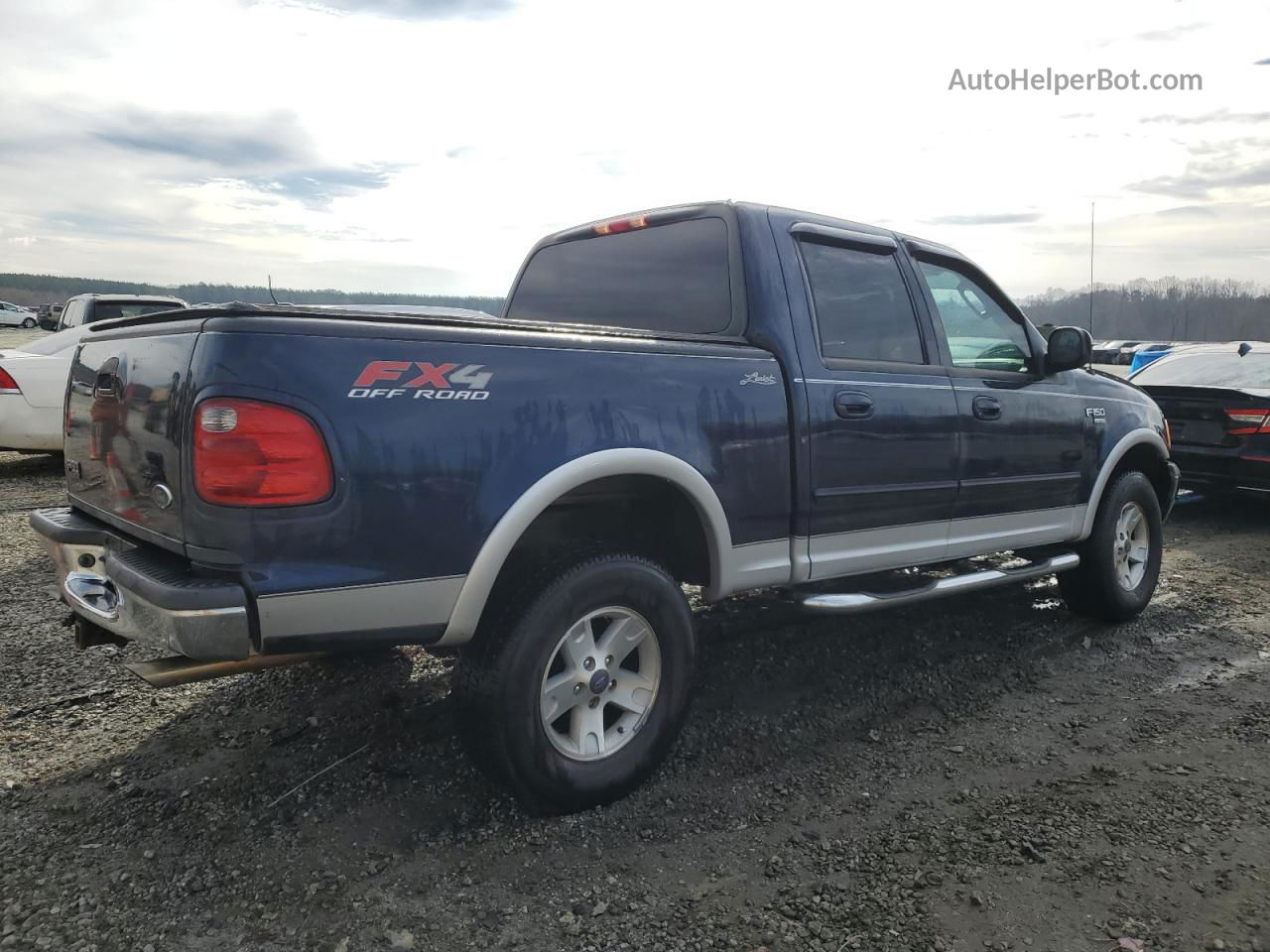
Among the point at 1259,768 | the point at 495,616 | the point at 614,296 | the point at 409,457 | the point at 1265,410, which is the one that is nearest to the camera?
the point at 409,457

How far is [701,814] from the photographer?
2975 millimetres

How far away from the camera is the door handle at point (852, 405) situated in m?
3.55

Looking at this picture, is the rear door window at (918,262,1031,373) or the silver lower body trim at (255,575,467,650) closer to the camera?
the silver lower body trim at (255,575,467,650)

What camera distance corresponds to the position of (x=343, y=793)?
120 inches

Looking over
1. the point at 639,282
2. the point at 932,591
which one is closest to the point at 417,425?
the point at 639,282

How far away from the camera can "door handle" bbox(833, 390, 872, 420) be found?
3551 mm

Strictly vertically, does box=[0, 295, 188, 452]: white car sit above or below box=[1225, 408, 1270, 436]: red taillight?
above

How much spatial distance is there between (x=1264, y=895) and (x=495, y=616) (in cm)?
235

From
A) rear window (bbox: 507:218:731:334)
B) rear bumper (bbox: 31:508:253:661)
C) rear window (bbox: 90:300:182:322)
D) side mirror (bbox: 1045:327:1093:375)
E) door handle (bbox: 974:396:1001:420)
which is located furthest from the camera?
rear window (bbox: 90:300:182:322)

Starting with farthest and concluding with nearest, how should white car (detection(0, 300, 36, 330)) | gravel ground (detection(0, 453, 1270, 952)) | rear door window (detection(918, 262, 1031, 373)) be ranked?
white car (detection(0, 300, 36, 330))
rear door window (detection(918, 262, 1031, 373))
gravel ground (detection(0, 453, 1270, 952))

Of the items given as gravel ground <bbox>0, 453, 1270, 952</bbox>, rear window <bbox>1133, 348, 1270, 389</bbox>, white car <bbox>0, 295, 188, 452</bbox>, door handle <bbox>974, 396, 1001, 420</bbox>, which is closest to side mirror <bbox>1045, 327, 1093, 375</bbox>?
door handle <bbox>974, 396, 1001, 420</bbox>

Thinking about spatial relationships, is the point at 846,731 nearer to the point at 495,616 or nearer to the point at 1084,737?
the point at 1084,737

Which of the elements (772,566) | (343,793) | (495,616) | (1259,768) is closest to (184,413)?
(495,616)

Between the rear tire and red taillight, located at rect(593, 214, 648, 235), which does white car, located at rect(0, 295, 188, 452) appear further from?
the rear tire
